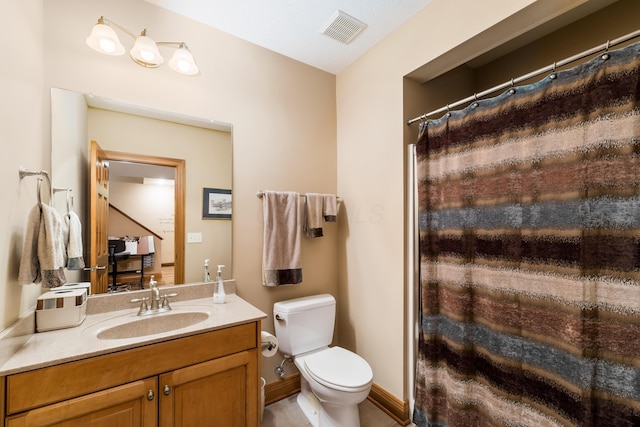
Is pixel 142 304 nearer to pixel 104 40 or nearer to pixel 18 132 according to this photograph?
pixel 18 132

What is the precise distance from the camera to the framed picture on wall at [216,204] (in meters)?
1.73

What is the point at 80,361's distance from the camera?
97cm

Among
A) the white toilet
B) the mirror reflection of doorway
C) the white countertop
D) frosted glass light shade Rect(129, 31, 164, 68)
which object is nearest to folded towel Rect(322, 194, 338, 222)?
the white toilet

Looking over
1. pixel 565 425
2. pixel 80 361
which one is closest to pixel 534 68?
pixel 565 425

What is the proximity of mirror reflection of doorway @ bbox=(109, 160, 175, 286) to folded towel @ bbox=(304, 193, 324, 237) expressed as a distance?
2.92 feet

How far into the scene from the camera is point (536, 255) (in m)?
1.12

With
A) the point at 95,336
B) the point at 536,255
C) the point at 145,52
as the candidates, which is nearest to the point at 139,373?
the point at 95,336

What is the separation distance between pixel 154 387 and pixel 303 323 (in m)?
0.93

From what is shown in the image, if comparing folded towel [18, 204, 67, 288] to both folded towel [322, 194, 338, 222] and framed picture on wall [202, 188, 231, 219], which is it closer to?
framed picture on wall [202, 188, 231, 219]

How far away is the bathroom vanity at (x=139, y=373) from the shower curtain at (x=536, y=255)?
40.8 inches

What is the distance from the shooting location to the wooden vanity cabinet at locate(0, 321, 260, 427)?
3.00 ft

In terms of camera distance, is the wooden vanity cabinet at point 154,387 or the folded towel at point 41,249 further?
the folded towel at point 41,249

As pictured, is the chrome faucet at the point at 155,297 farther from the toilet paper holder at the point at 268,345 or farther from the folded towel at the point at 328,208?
the folded towel at the point at 328,208

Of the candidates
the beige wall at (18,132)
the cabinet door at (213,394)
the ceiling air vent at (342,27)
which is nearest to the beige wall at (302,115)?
the beige wall at (18,132)
